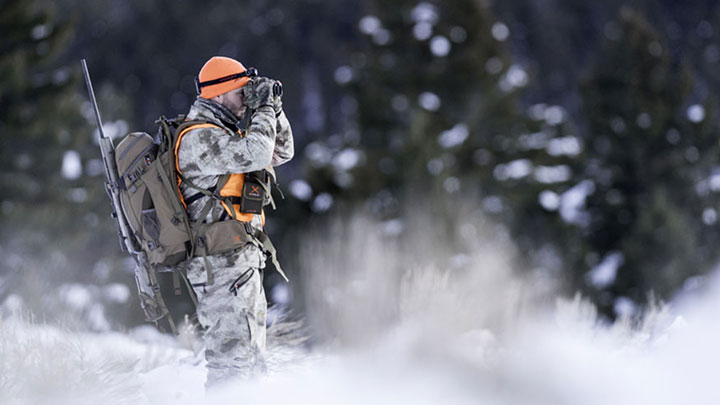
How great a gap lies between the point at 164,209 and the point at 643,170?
60.7ft

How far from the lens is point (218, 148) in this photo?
3.97 metres

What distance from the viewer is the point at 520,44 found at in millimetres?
40281

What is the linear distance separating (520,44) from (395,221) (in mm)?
27345

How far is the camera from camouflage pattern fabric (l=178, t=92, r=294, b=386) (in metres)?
3.97

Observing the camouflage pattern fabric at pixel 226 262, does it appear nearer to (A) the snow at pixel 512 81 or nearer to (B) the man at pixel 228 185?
(B) the man at pixel 228 185

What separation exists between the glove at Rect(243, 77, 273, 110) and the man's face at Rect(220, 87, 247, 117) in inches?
6.6

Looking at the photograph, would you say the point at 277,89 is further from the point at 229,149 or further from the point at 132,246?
the point at 132,246

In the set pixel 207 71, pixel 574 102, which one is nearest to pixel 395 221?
pixel 207 71

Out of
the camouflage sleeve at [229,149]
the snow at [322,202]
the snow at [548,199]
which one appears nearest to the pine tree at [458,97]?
the snow at [548,199]

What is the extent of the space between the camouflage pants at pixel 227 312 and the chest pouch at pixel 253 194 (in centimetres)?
22

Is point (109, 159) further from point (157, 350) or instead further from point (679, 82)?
point (679, 82)

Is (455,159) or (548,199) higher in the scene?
(455,159)

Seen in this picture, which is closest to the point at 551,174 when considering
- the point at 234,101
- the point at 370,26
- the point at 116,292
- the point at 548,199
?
the point at 548,199

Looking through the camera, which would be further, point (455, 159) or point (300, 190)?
point (455, 159)
